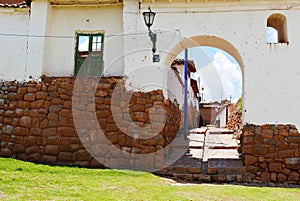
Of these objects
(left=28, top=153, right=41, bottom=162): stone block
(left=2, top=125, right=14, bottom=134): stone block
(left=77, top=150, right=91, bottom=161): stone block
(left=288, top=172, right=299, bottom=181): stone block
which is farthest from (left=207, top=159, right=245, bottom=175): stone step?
(left=2, top=125, right=14, bottom=134): stone block

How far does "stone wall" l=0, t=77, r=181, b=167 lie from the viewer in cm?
906

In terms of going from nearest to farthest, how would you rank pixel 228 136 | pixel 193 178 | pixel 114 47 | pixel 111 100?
pixel 193 178
pixel 111 100
pixel 114 47
pixel 228 136

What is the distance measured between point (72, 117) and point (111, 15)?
130 inches

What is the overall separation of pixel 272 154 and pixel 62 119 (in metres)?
5.73

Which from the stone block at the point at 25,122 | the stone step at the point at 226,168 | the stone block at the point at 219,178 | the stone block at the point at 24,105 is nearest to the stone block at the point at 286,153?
the stone step at the point at 226,168

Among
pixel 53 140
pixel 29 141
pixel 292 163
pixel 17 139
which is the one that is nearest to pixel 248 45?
pixel 292 163

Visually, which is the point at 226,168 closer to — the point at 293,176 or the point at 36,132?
the point at 293,176

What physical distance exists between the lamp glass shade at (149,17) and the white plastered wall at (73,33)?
48.4 inches

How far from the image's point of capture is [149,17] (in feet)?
29.1

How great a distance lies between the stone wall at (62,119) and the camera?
906 cm

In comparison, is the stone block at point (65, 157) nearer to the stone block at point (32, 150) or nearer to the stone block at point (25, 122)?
the stone block at point (32, 150)

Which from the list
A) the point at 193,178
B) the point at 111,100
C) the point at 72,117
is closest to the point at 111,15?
the point at 111,100

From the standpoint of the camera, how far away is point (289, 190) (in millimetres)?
7570

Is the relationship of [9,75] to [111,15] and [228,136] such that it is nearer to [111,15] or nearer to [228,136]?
[111,15]
